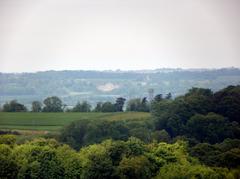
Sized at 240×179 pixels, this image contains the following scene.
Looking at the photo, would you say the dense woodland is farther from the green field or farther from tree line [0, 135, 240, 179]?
the green field

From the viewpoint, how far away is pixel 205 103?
84.6 m

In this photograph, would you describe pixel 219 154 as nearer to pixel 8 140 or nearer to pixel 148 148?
pixel 148 148

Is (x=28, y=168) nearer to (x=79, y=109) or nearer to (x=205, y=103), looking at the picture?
(x=205, y=103)

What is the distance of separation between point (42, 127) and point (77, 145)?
1300 centimetres

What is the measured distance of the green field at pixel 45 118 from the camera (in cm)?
8300

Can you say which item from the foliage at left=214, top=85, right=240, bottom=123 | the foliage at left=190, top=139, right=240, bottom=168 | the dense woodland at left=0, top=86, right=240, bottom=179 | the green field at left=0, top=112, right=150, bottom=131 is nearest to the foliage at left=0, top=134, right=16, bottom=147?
the dense woodland at left=0, top=86, right=240, bottom=179

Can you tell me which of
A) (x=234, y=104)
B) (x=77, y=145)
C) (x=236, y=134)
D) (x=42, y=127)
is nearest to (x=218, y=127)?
(x=236, y=134)

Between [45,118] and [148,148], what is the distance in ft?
128

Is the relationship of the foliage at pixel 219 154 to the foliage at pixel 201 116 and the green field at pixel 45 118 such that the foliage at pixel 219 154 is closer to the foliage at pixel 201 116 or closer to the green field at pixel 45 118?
the foliage at pixel 201 116

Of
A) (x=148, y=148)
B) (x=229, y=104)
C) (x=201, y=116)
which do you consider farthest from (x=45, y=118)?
(x=148, y=148)

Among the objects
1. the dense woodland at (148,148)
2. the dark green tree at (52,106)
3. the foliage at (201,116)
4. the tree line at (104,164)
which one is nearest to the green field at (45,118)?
the foliage at (201,116)

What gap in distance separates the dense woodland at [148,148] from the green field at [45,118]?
21.8 feet

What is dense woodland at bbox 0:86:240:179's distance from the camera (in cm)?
4909

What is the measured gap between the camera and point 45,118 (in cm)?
9231
